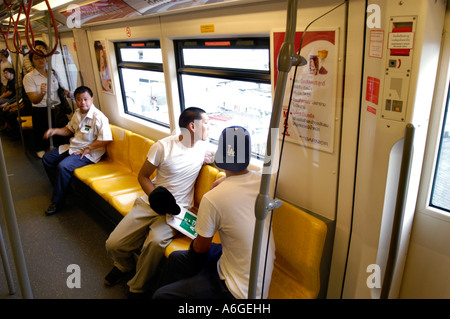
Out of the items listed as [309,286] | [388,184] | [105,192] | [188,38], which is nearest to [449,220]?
[388,184]

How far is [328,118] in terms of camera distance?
192 centimetres

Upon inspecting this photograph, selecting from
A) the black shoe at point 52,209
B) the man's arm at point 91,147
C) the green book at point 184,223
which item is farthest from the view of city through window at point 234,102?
the black shoe at point 52,209

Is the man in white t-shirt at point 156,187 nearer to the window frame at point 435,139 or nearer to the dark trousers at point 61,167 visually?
the window frame at point 435,139

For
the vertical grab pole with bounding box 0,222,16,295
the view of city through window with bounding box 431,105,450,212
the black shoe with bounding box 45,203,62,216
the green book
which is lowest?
the black shoe with bounding box 45,203,62,216

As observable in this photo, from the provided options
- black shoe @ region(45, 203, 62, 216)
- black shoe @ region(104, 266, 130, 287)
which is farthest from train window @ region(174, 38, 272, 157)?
black shoe @ region(45, 203, 62, 216)

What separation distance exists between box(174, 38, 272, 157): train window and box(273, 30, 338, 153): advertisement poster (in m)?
0.83

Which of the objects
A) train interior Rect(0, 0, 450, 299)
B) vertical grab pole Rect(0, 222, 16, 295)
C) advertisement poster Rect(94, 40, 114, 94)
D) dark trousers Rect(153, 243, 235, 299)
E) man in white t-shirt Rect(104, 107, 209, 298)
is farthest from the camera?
advertisement poster Rect(94, 40, 114, 94)

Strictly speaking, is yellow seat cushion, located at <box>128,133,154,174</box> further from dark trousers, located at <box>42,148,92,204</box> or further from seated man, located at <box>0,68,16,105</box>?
seated man, located at <box>0,68,16,105</box>

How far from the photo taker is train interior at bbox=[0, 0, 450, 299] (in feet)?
4.54

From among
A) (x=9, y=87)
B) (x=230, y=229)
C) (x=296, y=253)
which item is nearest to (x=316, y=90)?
(x=230, y=229)

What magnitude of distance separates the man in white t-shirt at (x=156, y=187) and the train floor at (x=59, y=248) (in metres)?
0.23

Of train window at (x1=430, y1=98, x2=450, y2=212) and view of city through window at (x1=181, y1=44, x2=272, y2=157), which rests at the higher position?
view of city through window at (x1=181, y1=44, x2=272, y2=157)

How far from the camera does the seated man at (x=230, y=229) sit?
1854mm

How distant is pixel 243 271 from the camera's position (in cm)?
187
